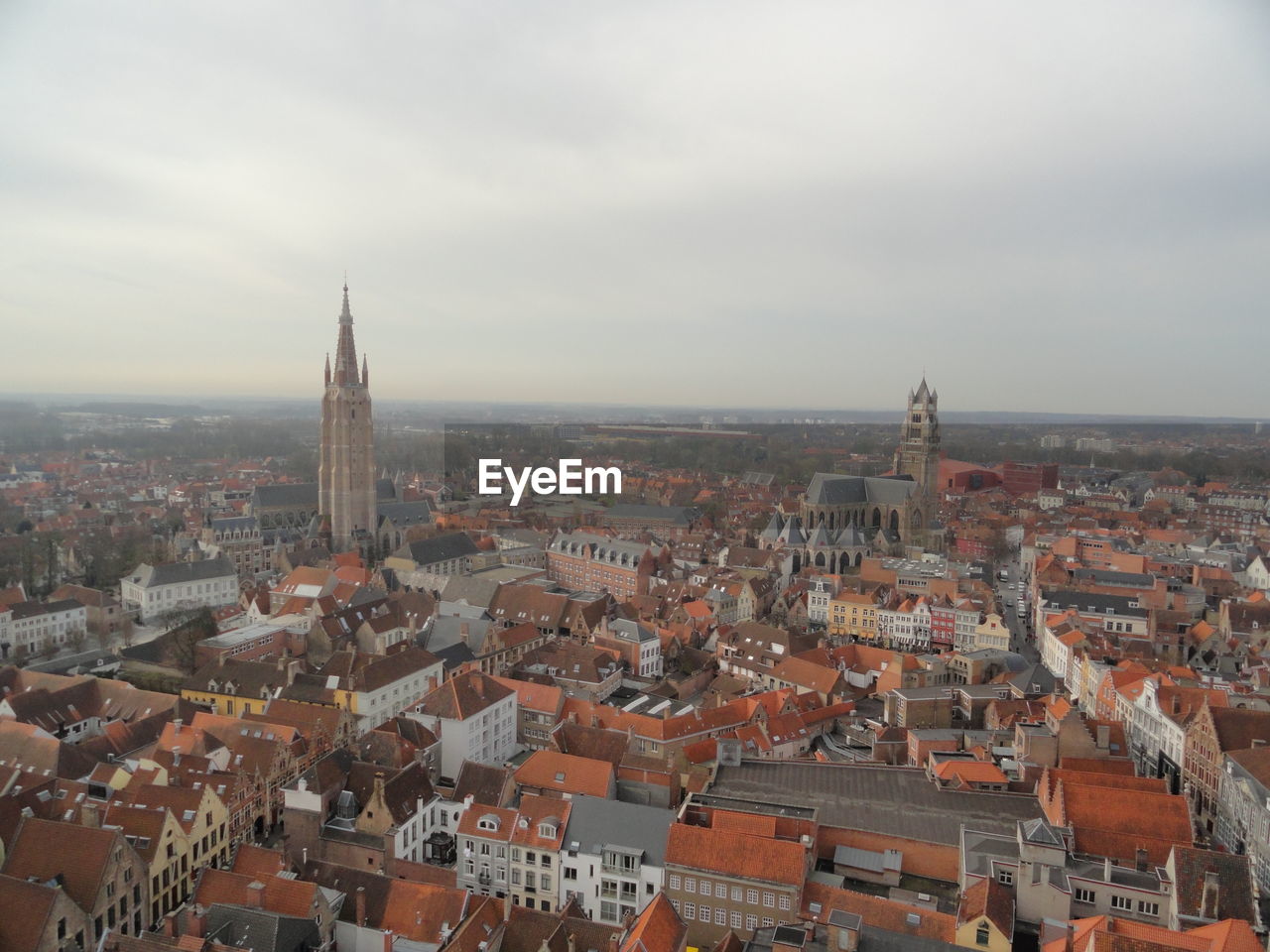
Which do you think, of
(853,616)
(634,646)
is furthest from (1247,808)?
(853,616)

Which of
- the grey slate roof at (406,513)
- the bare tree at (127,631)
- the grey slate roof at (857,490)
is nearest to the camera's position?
the bare tree at (127,631)

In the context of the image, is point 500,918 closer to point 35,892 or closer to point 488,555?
point 35,892

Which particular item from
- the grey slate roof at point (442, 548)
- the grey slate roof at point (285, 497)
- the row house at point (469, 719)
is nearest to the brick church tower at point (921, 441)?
the grey slate roof at point (442, 548)

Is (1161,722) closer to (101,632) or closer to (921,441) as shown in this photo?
(101,632)

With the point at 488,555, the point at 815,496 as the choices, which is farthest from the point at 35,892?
the point at 815,496

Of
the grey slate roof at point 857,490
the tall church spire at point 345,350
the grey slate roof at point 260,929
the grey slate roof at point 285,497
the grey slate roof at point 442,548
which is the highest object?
the tall church spire at point 345,350

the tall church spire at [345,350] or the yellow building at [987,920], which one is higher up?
the tall church spire at [345,350]

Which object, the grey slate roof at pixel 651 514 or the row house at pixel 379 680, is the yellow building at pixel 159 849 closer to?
the row house at pixel 379 680
